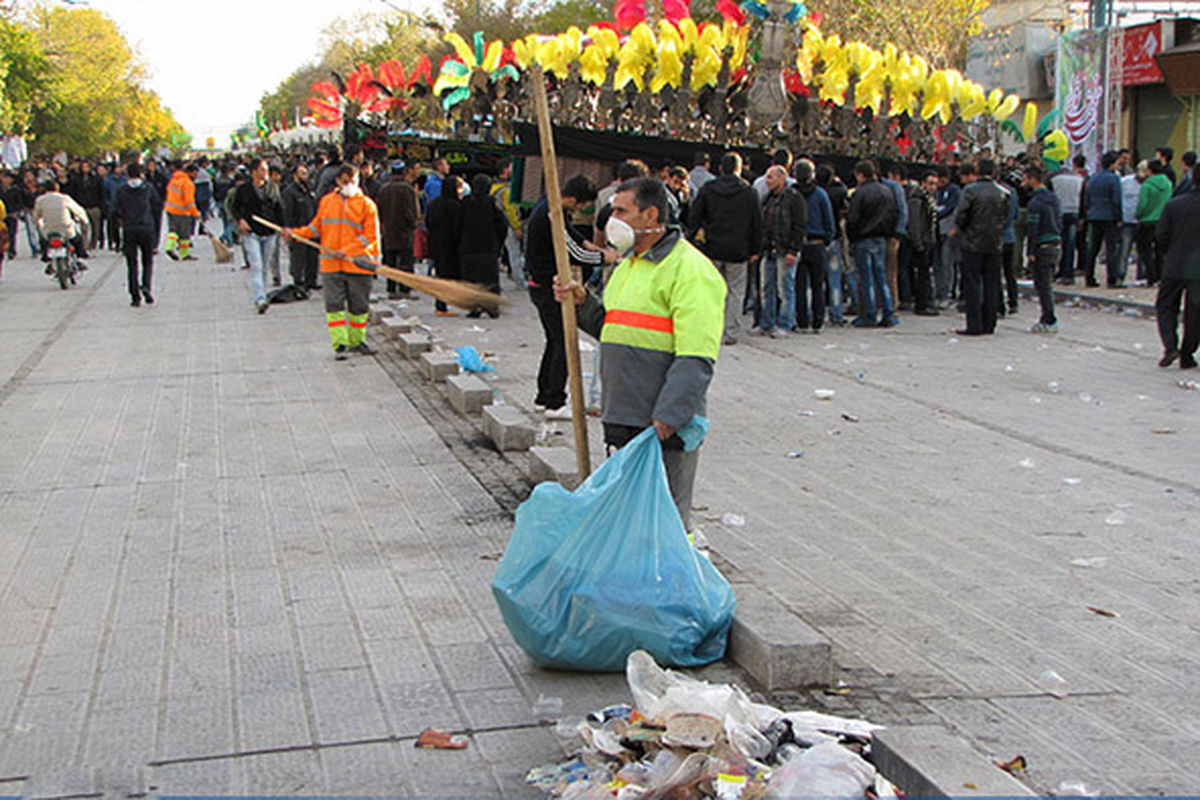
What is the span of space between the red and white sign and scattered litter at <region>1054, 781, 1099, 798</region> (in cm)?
2678

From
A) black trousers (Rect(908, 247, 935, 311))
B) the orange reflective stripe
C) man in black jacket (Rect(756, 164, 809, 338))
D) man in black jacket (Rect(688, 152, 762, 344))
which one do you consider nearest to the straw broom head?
the orange reflective stripe

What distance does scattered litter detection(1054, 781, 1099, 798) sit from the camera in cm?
381

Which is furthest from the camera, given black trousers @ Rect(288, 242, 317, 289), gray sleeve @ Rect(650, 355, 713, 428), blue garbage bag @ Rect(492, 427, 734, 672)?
black trousers @ Rect(288, 242, 317, 289)

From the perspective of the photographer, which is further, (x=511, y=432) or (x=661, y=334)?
(x=511, y=432)

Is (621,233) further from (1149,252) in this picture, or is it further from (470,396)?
(1149,252)

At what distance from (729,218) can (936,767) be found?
9.91m

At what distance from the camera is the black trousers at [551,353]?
9.31m

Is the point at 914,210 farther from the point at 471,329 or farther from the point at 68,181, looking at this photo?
the point at 68,181

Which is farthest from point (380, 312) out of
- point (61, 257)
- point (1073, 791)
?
point (1073, 791)

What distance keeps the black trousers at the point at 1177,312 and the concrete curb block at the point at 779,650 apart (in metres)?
8.26

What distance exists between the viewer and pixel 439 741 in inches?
165

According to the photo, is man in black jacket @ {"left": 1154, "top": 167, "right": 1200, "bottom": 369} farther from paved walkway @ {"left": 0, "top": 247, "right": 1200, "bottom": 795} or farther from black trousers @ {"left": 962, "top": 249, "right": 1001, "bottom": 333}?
black trousers @ {"left": 962, "top": 249, "right": 1001, "bottom": 333}

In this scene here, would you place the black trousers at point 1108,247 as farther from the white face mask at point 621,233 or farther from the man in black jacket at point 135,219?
the white face mask at point 621,233

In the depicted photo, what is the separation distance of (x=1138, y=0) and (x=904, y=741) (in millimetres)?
25083
